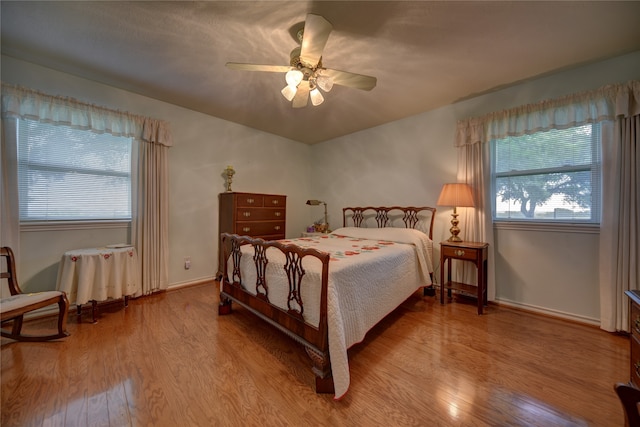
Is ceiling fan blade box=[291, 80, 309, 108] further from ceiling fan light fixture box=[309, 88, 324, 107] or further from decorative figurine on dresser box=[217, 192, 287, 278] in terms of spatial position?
decorative figurine on dresser box=[217, 192, 287, 278]

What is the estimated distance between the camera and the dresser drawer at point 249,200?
3601mm

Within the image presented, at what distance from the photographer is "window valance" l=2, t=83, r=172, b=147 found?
7.41 ft

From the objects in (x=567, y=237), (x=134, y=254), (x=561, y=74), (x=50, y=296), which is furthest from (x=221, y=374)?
(x=561, y=74)

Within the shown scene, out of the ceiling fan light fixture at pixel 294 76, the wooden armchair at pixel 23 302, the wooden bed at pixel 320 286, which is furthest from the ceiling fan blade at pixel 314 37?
the wooden armchair at pixel 23 302

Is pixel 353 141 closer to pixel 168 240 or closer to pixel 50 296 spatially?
pixel 168 240

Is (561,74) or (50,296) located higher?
(561,74)

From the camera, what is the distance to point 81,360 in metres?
1.79

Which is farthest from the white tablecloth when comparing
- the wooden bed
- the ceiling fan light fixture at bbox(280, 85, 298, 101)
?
the ceiling fan light fixture at bbox(280, 85, 298, 101)

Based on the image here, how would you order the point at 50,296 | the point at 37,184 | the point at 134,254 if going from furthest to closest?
the point at 134,254
the point at 37,184
the point at 50,296

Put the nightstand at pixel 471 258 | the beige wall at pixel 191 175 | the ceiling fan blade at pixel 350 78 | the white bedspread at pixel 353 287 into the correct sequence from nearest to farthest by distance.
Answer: the white bedspread at pixel 353 287
the ceiling fan blade at pixel 350 78
the beige wall at pixel 191 175
the nightstand at pixel 471 258

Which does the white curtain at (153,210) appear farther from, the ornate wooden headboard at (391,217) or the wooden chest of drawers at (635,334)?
the wooden chest of drawers at (635,334)

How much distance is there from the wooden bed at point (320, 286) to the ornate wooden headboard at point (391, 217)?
48 centimetres

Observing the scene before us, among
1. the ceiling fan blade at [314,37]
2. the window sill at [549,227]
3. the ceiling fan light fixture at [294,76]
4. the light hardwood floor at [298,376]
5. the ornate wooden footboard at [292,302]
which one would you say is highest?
the ceiling fan blade at [314,37]

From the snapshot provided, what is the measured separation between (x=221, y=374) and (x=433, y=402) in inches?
54.4
